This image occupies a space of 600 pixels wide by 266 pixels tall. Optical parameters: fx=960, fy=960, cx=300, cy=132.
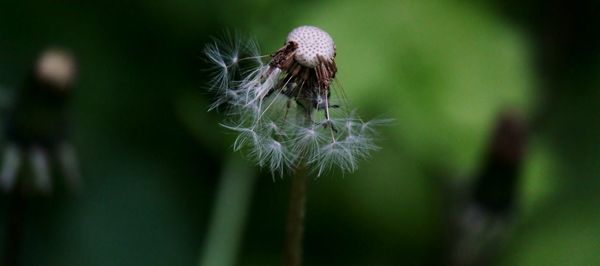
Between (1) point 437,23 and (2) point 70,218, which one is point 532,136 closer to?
(1) point 437,23

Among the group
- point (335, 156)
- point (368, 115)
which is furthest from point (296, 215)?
point (368, 115)

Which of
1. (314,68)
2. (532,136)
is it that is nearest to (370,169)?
(532,136)

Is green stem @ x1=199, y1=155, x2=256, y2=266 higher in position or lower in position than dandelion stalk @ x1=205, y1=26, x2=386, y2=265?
higher

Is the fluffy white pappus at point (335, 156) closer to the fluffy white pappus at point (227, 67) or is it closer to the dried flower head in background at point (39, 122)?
the fluffy white pappus at point (227, 67)

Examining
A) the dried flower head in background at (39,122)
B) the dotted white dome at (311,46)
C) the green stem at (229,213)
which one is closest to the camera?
the dotted white dome at (311,46)

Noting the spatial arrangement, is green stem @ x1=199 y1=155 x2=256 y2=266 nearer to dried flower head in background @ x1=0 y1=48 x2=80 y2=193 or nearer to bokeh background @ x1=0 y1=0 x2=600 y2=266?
bokeh background @ x1=0 y1=0 x2=600 y2=266

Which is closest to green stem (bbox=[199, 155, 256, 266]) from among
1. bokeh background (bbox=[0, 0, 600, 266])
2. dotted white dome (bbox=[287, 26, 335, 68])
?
bokeh background (bbox=[0, 0, 600, 266])

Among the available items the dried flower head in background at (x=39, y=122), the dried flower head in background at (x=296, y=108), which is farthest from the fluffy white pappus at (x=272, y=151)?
the dried flower head in background at (x=39, y=122)

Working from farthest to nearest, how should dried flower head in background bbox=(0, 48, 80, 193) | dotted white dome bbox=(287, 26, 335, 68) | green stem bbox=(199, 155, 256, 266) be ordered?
green stem bbox=(199, 155, 256, 266) < dried flower head in background bbox=(0, 48, 80, 193) < dotted white dome bbox=(287, 26, 335, 68)
